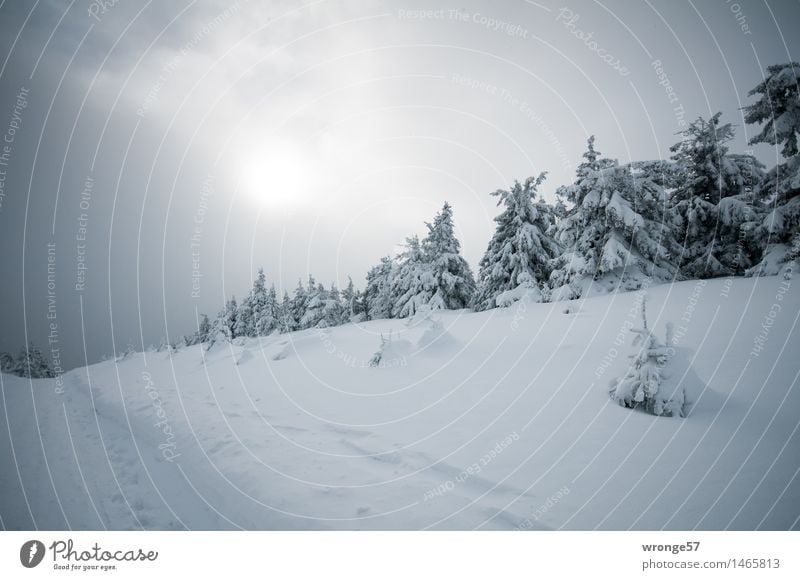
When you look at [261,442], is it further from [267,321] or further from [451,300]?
[267,321]

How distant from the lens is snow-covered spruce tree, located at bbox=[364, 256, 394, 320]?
30523 mm

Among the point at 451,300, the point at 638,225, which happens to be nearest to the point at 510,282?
the point at 451,300

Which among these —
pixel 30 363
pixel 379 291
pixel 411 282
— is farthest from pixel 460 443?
pixel 30 363

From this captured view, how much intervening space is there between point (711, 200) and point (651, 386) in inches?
786

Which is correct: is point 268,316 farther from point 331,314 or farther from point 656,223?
point 656,223

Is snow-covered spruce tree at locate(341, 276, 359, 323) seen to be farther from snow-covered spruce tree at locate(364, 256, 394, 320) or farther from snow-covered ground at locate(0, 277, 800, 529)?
snow-covered ground at locate(0, 277, 800, 529)

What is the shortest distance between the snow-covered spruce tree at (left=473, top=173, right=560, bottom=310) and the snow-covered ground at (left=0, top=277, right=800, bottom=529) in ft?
34.0

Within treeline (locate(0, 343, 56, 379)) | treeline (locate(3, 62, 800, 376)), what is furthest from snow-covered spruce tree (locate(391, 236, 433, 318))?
treeline (locate(0, 343, 56, 379))

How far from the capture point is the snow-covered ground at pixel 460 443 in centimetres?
334

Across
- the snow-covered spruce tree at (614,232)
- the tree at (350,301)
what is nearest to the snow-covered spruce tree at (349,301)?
the tree at (350,301)

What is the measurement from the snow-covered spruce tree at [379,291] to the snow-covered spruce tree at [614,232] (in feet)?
55.0

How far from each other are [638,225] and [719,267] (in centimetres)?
670

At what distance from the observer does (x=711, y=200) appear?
55.4ft
